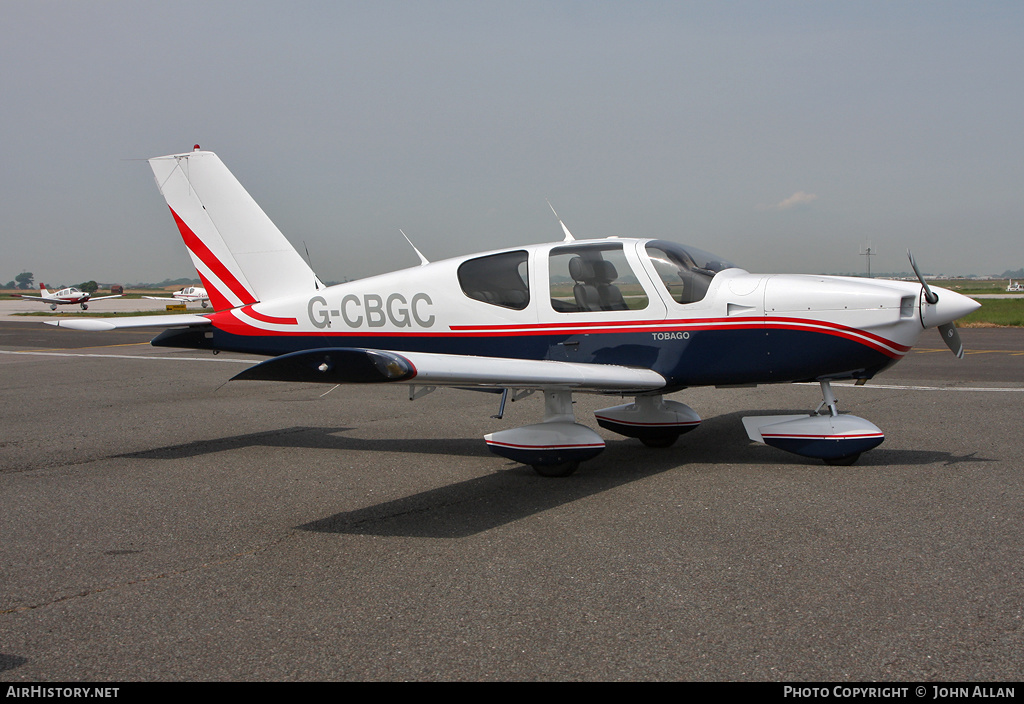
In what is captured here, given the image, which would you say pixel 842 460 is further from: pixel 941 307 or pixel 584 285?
pixel 584 285

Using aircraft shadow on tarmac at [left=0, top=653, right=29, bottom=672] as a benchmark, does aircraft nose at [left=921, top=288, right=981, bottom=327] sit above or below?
above

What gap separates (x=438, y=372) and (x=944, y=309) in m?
4.34

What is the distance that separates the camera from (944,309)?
6473 millimetres

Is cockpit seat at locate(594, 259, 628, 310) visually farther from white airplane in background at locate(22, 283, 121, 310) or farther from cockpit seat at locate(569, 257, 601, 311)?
white airplane in background at locate(22, 283, 121, 310)

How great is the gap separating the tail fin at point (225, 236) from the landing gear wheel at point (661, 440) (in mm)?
4117

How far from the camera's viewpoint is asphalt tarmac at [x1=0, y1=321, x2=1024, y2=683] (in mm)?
3355

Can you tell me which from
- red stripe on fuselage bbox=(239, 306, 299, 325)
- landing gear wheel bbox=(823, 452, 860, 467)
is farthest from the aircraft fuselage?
landing gear wheel bbox=(823, 452, 860, 467)

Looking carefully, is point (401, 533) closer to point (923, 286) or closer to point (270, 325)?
point (270, 325)

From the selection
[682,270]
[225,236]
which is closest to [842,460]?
[682,270]

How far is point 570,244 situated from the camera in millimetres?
7379

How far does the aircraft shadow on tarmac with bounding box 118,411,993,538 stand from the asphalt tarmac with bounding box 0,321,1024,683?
0.04 m

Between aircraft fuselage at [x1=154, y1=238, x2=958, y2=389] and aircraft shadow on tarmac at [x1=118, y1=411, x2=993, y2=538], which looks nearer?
aircraft shadow on tarmac at [x1=118, y1=411, x2=993, y2=538]

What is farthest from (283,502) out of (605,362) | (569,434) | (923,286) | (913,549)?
(923,286)

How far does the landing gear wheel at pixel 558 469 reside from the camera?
669 cm
